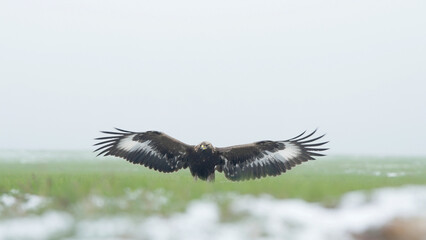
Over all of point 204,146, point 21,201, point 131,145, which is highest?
point 131,145

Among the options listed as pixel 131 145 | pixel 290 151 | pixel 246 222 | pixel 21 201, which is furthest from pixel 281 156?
pixel 246 222

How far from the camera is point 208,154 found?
1395cm

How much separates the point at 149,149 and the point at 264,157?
101 inches

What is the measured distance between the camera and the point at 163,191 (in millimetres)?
9492

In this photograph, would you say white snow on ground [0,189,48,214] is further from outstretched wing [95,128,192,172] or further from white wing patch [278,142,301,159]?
white wing patch [278,142,301,159]

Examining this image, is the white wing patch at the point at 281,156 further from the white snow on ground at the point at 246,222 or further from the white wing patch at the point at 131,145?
the white snow on ground at the point at 246,222

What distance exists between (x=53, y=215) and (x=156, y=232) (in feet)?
5.11

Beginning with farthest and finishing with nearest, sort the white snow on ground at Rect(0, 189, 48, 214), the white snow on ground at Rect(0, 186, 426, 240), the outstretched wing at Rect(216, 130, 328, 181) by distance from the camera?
the outstretched wing at Rect(216, 130, 328, 181) → the white snow on ground at Rect(0, 189, 48, 214) → the white snow on ground at Rect(0, 186, 426, 240)

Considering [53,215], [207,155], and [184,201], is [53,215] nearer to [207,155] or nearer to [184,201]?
[184,201]

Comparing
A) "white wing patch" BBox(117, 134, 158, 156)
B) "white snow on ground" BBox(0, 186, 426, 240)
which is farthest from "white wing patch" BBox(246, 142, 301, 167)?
"white snow on ground" BBox(0, 186, 426, 240)

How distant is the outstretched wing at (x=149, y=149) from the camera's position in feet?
46.3

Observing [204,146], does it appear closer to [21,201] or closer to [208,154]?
[208,154]

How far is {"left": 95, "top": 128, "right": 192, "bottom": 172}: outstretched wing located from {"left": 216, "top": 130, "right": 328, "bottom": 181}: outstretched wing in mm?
968

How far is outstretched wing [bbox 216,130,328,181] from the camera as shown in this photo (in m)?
13.8
